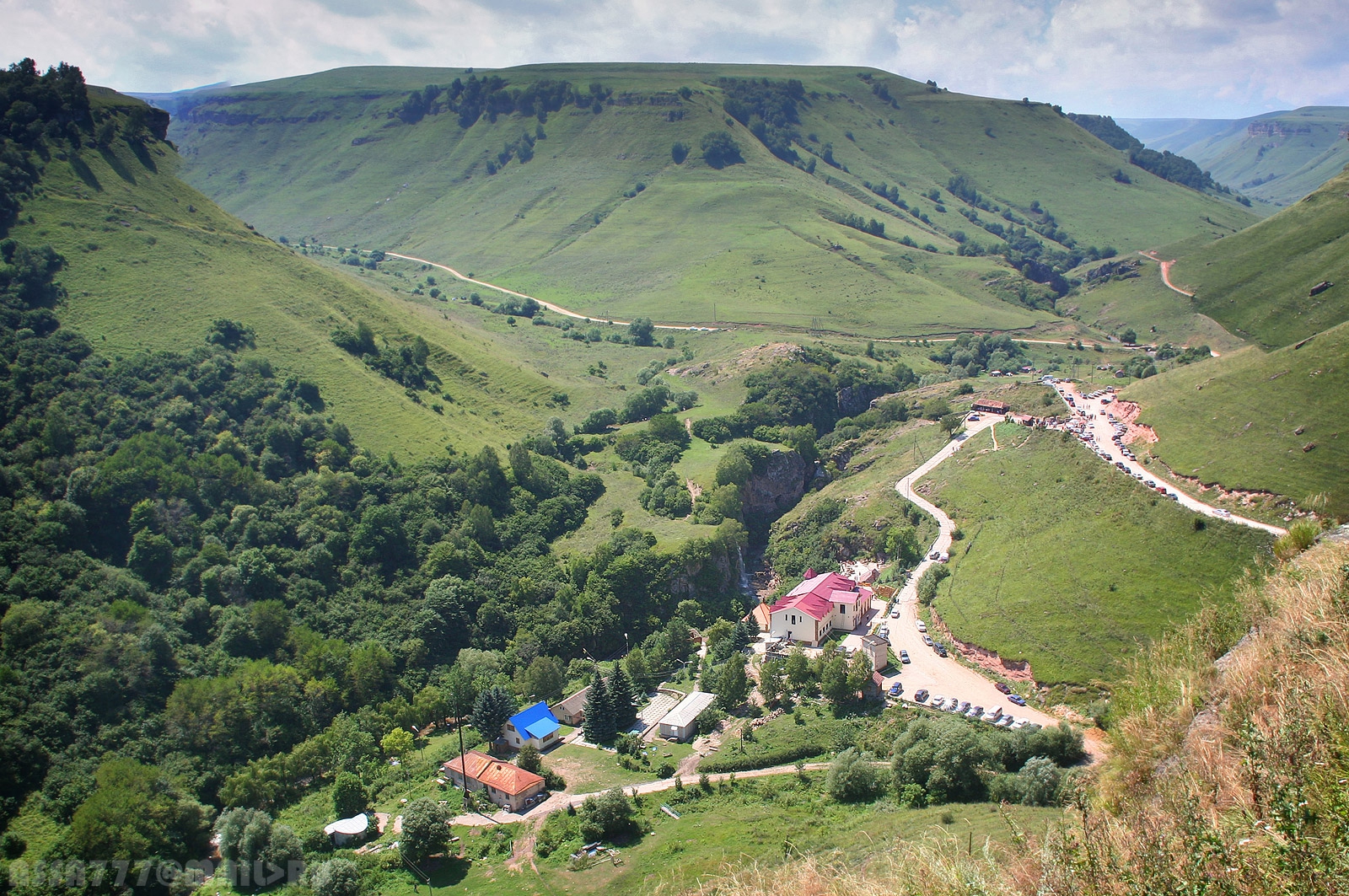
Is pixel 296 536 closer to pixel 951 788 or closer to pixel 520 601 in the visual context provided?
pixel 520 601

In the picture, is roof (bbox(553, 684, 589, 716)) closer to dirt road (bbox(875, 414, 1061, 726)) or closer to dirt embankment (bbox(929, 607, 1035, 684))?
dirt road (bbox(875, 414, 1061, 726))

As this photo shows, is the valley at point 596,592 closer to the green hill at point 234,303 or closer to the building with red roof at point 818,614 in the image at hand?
the building with red roof at point 818,614

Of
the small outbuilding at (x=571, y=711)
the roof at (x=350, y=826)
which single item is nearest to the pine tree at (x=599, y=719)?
the small outbuilding at (x=571, y=711)

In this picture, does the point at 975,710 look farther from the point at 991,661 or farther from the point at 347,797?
the point at 347,797

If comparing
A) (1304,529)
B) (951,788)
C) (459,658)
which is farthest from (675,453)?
(1304,529)

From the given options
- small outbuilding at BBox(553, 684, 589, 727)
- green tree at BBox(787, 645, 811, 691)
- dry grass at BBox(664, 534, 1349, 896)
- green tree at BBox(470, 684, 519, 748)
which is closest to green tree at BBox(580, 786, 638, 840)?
green tree at BBox(470, 684, 519, 748)
